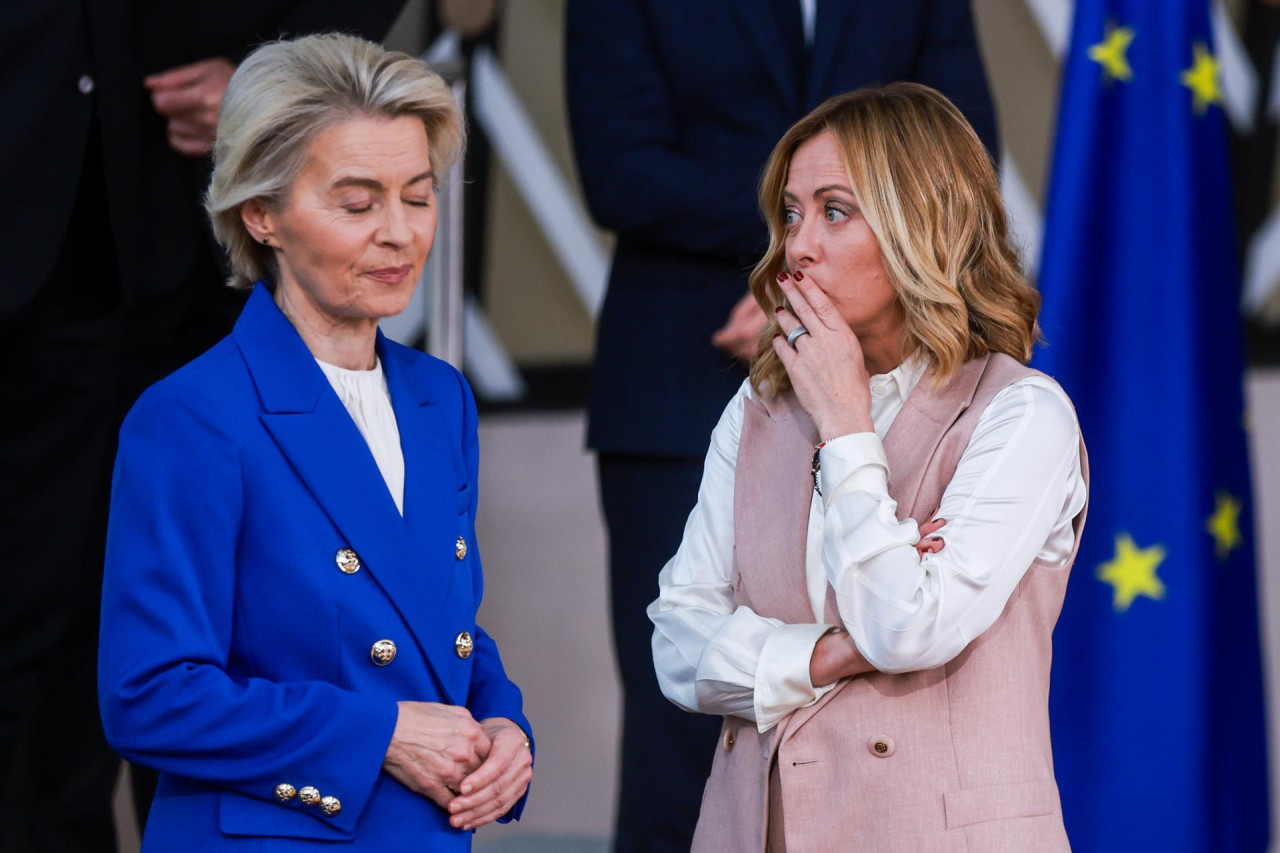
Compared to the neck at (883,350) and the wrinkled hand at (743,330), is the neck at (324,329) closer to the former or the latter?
the neck at (883,350)

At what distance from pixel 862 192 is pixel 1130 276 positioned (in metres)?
1.55

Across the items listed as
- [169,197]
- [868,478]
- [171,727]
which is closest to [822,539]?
[868,478]

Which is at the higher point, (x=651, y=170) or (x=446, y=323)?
(x=651, y=170)

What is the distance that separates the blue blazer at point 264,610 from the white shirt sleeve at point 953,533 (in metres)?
0.49

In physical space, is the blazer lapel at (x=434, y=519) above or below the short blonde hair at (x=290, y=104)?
below

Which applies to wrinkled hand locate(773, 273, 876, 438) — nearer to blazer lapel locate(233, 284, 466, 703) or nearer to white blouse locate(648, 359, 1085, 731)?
white blouse locate(648, 359, 1085, 731)

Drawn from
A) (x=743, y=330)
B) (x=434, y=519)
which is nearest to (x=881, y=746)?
(x=434, y=519)

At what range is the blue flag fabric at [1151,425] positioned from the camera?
3.38 meters

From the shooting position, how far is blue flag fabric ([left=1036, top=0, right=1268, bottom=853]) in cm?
338

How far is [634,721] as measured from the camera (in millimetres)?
3232

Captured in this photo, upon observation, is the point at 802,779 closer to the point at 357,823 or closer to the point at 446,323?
the point at 357,823

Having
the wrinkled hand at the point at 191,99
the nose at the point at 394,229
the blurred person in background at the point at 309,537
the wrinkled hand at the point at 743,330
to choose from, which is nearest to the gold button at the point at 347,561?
the blurred person in background at the point at 309,537

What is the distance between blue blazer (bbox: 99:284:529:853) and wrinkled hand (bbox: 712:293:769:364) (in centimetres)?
113

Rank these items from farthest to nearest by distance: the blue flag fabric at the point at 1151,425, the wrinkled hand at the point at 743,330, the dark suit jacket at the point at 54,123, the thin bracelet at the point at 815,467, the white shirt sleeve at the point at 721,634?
the blue flag fabric at the point at 1151,425 < the wrinkled hand at the point at 743,330 < the dark suit jacket at the point at 54,123 < the thin bracelet at the point at 815,467 < the white shirt sleeve at the point at 721,634
